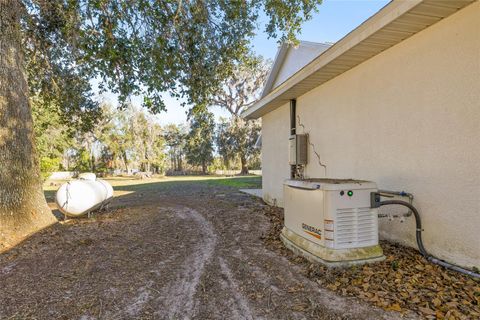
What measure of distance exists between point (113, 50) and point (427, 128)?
5.09 metres

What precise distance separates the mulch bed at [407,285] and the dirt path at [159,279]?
183 mm

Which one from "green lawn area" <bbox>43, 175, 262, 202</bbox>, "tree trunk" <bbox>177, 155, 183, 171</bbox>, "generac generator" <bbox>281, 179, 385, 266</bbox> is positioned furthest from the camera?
"tree trunk" <bbox>177, 155, 183, 171</bbox>

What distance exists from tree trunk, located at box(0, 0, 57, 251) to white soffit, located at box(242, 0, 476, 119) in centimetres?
540

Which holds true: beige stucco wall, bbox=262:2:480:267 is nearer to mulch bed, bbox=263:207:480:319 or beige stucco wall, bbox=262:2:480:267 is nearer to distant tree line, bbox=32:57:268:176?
mulch bed, bbox=263:207:480:319

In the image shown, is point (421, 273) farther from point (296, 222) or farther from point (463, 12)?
point (463, 12)

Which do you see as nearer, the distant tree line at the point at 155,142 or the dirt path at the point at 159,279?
the dirt path at the point at 159,279

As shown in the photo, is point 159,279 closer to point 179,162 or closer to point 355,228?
point 355,228

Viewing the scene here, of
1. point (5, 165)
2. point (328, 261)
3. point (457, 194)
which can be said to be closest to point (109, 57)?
point (5, 165)

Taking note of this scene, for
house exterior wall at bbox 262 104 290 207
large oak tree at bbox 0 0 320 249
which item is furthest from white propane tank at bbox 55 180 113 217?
house exterior wall at bbox 262 104 290 207

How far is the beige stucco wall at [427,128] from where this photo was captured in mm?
3348

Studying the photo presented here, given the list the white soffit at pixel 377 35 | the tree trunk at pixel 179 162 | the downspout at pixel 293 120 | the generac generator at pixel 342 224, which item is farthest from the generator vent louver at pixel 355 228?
the tree trunk at pixel 179 162

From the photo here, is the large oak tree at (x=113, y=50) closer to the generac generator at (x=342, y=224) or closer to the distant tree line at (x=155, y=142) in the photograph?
the generac generator at (x=342, y=224)

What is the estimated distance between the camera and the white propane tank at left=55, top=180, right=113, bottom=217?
6910 millimetres

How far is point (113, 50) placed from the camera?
16.4ft
